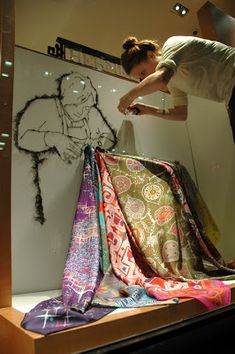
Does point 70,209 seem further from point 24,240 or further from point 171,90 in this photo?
point 171,90

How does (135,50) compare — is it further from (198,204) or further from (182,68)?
(198,204)

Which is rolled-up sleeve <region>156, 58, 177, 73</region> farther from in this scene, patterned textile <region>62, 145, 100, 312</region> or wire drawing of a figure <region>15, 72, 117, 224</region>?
patterned textile <region>62, 145, 100, 312</region>

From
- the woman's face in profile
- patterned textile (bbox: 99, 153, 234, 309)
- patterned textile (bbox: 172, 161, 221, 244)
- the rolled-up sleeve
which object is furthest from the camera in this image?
patterned textile (bbox: 172, 161, 221, 244)

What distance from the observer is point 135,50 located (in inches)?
60.6

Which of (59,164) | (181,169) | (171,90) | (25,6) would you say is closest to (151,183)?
(181,169)

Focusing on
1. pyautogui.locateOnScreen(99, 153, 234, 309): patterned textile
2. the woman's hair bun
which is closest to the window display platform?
pyautogui.locateOnScreen(99, 153, 234, 309): patterned textile

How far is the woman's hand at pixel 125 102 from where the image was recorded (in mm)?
1480

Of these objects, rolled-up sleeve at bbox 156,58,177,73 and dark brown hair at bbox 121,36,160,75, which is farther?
dark brown hair at bbox 121,36,160,75

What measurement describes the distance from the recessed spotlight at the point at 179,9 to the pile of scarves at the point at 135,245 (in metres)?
0.82

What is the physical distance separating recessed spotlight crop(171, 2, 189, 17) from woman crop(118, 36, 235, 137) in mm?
284

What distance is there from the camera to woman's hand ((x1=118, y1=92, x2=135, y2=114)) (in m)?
1.48

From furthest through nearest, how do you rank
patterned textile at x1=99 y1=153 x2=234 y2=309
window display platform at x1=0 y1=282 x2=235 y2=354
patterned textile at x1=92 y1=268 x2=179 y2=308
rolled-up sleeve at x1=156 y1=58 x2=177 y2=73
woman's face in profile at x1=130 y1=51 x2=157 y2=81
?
woman's face in profile at x1=130 y1=51 x2=157 y2=81, rolled-up sleeve at x1=156 y1=58 x2=177 y2=73, patterned textile at x1=99 y1=153 x2=234 y2=309, patterned textile at x1=92 y1=268 x2=179 y2=308, window display platform at x1=0 y1=282 x2=235 y2=354

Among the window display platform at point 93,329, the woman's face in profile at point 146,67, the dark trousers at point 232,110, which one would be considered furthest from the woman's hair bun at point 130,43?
the window display platform at point 93,329

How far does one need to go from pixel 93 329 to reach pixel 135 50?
4.05ft
